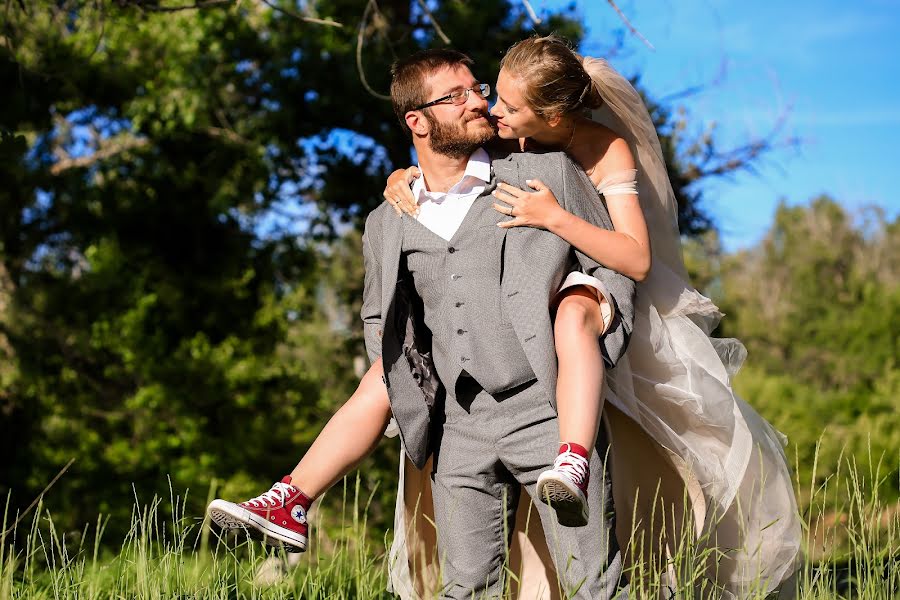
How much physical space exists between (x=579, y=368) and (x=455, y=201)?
654 mm

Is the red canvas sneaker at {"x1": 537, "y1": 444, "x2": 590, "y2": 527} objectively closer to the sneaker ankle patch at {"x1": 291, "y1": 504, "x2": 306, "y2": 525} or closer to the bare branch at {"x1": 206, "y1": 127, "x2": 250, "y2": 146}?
the sneaker ankle patch at {"x1": 291, "y1": 504, "x2": 306, "y2": 525}

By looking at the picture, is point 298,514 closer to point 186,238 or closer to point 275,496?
point 275,496

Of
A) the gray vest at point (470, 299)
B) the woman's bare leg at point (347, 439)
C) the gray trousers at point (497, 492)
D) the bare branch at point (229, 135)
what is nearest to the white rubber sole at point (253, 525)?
the woman's bare leg at point (347, 439)

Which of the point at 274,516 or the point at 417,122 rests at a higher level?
the point at 417,122

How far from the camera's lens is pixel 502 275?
9.32 feet

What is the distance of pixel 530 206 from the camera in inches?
110

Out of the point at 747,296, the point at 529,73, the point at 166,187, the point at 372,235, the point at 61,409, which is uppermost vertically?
the point at 747,296

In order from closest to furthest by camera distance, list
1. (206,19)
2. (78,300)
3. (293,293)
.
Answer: (206,19)
(78,300)
(293,293)

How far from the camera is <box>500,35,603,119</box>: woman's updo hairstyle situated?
9.52ft

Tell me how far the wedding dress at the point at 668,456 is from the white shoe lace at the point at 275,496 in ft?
1.37

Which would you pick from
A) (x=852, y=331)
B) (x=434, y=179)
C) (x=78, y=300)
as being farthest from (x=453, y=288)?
(x=852, y=331)

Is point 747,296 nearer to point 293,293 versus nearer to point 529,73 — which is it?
point 293,293

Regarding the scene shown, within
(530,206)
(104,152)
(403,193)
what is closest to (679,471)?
(530,206)

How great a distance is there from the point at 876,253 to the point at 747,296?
5.36m
